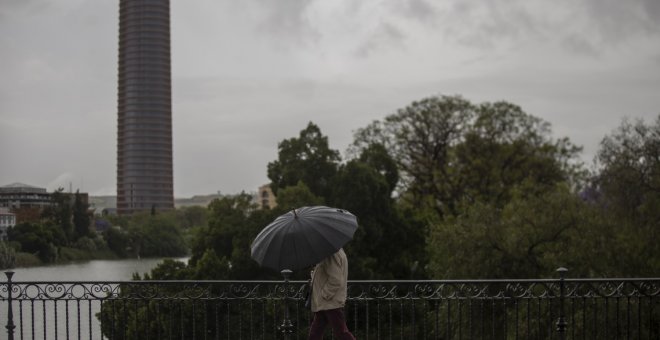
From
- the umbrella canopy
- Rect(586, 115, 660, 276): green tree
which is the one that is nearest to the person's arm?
the umbrella canopy

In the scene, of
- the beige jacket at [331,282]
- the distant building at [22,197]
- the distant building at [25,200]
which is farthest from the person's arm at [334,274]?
the distant building at [22,197]

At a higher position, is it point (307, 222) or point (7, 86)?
point (7, 86)

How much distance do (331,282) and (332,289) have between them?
7 centimetres

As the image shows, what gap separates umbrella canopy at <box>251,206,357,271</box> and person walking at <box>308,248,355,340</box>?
0.25m

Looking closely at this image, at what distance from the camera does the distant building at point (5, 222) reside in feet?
136

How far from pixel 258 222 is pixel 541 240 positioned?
13291 mm

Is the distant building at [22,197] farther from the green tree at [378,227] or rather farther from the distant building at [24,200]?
the green tree at [378,227]

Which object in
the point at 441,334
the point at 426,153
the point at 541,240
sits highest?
the point at 426,153

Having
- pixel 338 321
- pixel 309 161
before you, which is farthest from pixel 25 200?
pixel 338 321

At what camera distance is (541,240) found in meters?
28.6

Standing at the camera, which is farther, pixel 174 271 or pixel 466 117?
pixel 466 117

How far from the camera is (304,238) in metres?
7.82

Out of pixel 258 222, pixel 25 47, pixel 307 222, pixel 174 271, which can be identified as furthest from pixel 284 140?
pixel 25 47

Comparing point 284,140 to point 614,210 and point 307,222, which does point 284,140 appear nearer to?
point 614,210
